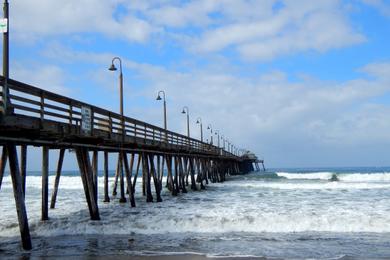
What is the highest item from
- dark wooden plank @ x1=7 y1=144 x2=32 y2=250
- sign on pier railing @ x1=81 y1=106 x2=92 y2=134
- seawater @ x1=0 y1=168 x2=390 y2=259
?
sign on pier railing @ x1=81 y1=106 x2=92 y2=134

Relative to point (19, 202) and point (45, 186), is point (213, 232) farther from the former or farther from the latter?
point (19, 202)

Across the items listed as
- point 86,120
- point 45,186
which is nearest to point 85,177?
point 45,186

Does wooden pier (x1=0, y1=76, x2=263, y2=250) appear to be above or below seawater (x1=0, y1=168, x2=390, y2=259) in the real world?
above

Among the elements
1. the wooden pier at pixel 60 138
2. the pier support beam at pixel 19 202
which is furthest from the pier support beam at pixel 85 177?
the pier support beam at pixel 19 202

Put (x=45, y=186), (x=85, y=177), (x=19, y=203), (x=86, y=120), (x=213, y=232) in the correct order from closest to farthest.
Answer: (x=19, y=203)
(x=213, y=232)
(x=86, y=120)
(x=85, y=177)
(x=45, y=186)

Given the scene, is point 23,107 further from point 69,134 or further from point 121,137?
point 121,137

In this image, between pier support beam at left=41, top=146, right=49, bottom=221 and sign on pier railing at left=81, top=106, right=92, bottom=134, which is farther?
pier support beam at left=41, top=146, right=49, bottom=221

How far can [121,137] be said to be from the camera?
1645cm

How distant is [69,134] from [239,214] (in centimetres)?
632

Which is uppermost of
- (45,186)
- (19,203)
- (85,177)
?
(85,177)

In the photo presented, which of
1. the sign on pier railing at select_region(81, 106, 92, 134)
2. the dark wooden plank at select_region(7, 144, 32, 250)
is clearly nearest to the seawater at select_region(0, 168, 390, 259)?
the dark wooden plank at select_region(7, 144, 32, 250)

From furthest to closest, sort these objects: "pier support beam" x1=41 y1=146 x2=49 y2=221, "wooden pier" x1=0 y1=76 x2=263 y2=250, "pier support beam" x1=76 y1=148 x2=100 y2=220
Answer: "pier support beam" x1=41 y1=146 x2=49 y2=221, "pier support beam" x1=76 y1=148 x2=100 y2=220, "wooden pier" x1=0 y1=76 x2=263 y2=250

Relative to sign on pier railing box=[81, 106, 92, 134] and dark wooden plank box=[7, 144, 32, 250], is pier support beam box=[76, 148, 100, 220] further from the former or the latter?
dark wooden plank box=[7, 144, 32, 250]

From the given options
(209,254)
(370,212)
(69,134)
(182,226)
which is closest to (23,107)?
(69,134)
